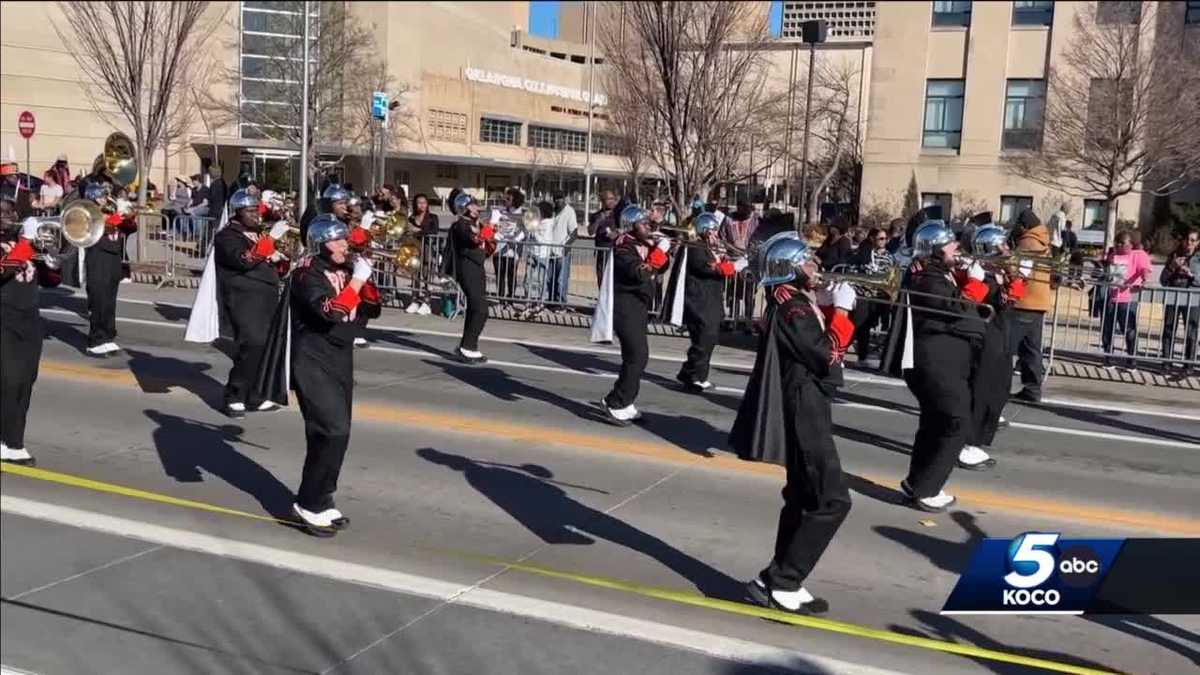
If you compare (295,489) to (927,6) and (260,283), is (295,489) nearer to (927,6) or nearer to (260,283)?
(260,283)

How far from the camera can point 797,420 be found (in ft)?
20.4

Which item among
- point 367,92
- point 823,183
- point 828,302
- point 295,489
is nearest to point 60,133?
point 367,92

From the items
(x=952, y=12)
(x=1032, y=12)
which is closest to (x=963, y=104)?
(x=952, y=12)

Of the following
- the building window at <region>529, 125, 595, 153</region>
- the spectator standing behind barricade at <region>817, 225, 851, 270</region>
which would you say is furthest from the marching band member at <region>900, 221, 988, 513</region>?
the building window at <region>529, 125, 595, 153</region>

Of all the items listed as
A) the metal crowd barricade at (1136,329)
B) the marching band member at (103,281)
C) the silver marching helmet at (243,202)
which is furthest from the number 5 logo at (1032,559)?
the marching band member at (103,281)

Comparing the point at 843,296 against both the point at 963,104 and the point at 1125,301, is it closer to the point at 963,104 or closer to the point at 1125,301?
the point at 1125,301

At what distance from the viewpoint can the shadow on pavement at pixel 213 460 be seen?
811cm

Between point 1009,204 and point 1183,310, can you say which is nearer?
point 1183,310

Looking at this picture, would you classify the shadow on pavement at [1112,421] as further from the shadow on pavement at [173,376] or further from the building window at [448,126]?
the building window at [448,126]

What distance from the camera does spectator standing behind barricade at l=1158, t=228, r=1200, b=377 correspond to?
47.3ft

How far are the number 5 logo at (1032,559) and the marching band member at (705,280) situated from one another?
6.82 meters

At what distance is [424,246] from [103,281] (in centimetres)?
634

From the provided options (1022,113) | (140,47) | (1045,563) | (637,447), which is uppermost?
(1022,113)

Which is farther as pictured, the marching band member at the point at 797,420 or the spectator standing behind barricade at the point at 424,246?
the spectator standing behind barricade at the point at 424,246
